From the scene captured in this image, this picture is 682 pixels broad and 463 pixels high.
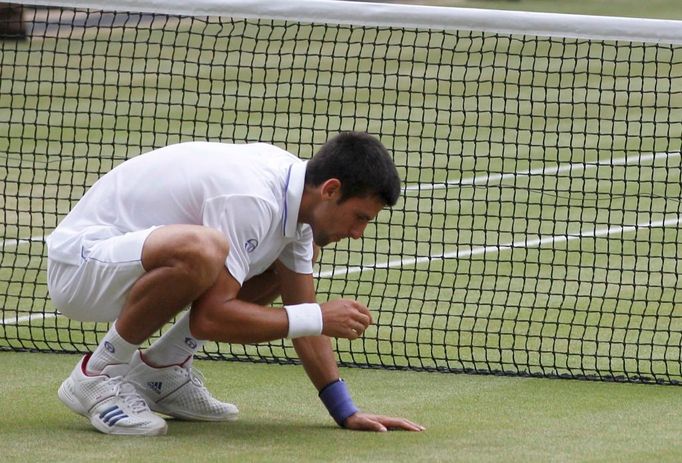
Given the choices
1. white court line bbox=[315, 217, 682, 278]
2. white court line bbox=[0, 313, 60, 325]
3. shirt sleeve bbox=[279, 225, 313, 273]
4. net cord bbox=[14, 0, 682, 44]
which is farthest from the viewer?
white court line bbox=[315, 217, 682, 278]

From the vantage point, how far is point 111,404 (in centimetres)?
523

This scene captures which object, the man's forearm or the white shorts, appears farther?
the man's forearm

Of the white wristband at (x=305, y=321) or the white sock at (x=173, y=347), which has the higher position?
the white wristband at (x=305, y=321)

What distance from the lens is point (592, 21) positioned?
6.57 meters

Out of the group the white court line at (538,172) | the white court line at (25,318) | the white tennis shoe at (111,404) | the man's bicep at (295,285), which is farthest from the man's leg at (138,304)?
the white court line at (538,172)

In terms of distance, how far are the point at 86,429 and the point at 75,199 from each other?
559cm

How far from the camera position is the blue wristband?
5.33m

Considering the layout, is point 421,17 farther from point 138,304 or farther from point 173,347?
point 138,304

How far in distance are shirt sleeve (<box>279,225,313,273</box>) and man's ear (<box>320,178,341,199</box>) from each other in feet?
1.03

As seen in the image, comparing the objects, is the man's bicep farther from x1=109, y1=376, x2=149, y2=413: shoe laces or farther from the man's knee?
x1=109, y1=376, x2=149, y2=413: shoe laces

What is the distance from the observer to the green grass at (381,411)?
5000mm

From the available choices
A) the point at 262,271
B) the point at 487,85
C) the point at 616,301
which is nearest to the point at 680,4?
the point at 487,85

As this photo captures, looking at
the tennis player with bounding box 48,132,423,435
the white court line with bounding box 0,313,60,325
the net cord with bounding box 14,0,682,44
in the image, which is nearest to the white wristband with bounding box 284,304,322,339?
the tennis player with bounding box 48,132,423,435

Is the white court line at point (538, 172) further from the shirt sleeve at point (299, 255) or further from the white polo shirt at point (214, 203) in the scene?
the white polo shirt at point (214, 203)
